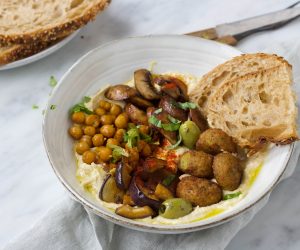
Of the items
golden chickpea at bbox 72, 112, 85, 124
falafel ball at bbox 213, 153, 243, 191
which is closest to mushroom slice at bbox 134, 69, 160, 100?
golden chickpea at bbox 72, 112, 85, 124

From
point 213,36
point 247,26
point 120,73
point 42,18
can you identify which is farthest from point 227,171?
point 42,18

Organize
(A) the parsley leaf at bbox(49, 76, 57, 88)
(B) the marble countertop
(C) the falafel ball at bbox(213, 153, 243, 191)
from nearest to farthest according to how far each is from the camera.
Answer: (C) the falafel ball at bbox(213, 153, 243, 191)
(B) the marble countertop
(A) the parsley leaf at bbox(49, 76, 57, 88)

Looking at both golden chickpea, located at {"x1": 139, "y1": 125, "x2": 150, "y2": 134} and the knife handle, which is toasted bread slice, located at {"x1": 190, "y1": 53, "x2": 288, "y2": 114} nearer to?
golden chickpea, located at {"x1": 139, "y1": 125, "x2": 150, "y2": 134}

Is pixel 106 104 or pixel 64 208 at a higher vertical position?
pixel 106 104

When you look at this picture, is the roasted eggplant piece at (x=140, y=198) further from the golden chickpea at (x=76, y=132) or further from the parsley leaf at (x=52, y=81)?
the parsley leaf at (x=52, y=81)

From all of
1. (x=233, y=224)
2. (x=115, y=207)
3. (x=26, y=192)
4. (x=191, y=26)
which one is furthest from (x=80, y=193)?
(x=191, y=26)

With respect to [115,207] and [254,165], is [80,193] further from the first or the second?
[254,165]

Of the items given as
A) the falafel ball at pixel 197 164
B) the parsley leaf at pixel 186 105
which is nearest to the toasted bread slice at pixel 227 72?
the parsley leaf at pixel 186 105
